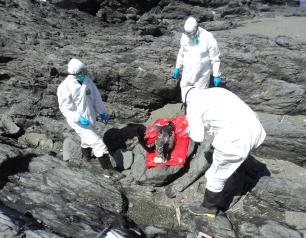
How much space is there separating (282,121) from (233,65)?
6.73 ft

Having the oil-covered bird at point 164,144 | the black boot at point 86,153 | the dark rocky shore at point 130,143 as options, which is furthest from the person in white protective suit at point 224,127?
the black boot at point 86,153

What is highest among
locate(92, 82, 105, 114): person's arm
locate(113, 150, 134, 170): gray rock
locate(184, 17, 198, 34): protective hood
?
locate(184, 17, 198, 34): protective hood

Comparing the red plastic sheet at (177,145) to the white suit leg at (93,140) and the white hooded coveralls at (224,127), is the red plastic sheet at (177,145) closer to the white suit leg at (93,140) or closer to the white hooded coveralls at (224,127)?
the white suit leg at (93,140)

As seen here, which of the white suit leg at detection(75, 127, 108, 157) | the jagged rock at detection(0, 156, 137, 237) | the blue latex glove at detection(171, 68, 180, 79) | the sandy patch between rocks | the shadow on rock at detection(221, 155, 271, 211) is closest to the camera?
the jagged rock at detection(0, 156, 137, 237)

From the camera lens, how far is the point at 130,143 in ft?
25.6

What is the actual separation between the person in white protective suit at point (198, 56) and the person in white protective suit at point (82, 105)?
6.46 ft

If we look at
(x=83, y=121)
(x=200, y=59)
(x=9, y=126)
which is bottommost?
(x=9, y=126)

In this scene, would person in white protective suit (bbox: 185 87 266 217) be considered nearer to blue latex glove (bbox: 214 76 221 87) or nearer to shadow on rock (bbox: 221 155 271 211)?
shadow on rock (bbox: 221 155 271 211)

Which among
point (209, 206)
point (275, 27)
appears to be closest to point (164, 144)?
point (209, 206)

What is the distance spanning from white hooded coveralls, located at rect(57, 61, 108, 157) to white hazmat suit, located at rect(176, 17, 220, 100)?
1962mm

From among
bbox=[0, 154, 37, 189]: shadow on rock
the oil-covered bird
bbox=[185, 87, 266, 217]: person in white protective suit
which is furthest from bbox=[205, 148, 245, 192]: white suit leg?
bbox=[0, 154, 37, 189]: shadow on rock

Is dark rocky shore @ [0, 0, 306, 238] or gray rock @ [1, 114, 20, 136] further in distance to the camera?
gray rock @ [1, 114, 20, 136]

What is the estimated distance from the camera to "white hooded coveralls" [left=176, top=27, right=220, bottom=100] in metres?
7.40

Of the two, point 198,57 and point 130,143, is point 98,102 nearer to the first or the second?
point 130,143
